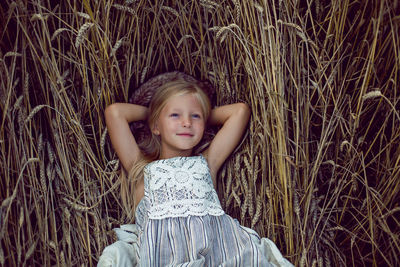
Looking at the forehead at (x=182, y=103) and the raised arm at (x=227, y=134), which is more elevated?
the forehead at (x=182, y=103)

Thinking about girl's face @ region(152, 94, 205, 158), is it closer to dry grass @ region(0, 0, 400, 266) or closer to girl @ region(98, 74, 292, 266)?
girl @ region(98, 74, 292, 266)

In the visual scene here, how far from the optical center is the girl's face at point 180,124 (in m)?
1.44

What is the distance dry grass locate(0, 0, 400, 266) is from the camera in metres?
1.39

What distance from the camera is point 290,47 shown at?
1.43 meters

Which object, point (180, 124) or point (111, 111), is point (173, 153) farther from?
point (111, 111)

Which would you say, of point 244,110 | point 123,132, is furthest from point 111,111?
point 244,110

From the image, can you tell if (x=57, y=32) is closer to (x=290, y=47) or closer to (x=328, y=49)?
(x=290, y=47)

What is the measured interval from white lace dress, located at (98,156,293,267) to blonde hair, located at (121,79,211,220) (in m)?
0.06

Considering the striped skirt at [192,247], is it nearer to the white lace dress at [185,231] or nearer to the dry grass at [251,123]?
the white lace dress at [185,231]

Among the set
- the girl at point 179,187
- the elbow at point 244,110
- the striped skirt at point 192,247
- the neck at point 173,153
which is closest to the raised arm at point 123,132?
the girl at point 179,187

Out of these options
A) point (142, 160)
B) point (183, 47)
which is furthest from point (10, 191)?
point (183, 47)

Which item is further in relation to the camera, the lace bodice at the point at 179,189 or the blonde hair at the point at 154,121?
the blonde hair at the point at 154,121

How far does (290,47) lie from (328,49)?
0.51 feet

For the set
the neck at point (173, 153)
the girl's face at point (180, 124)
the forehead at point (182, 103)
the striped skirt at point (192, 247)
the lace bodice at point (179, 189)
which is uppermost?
the forehead at point (182, 103)
